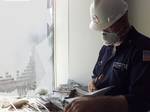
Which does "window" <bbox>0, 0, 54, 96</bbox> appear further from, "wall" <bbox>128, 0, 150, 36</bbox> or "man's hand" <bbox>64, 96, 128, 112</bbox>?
"man's hand" <bbox>64, 96, 128, 112</bbox>

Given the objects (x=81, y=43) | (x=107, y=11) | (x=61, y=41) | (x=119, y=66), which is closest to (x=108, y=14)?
(x=107, y=11)

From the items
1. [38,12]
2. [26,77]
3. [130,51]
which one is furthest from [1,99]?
[130,51]

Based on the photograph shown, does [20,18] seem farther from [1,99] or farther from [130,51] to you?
[130,51]

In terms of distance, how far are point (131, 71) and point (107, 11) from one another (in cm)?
34

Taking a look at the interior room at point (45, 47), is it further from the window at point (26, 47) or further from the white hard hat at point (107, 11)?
the white hard hat at point (107, 11)

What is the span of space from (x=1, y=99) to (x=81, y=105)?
0.87 metres

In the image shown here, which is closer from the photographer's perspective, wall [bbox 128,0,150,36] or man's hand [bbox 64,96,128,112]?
man's hand [bbox 64,96,128,112]

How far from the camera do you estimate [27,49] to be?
8.64 ft

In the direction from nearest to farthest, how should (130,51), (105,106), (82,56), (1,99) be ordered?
(105,106), (130,51), (1,99), (82,56)

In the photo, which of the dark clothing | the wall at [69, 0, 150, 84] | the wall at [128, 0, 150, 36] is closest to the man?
the dark clothing

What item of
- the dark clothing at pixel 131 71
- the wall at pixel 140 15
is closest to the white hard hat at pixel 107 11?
the dark clothing at pixel 131 71

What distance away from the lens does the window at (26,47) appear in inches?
100

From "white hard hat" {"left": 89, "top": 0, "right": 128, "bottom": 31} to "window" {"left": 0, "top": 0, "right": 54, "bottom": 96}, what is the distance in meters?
0.98

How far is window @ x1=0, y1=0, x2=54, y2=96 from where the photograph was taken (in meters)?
2.54
